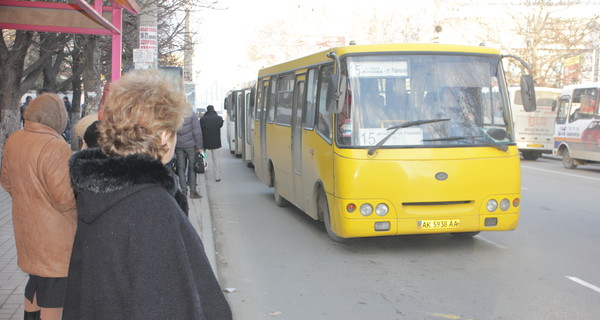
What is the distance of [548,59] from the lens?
36750 mm

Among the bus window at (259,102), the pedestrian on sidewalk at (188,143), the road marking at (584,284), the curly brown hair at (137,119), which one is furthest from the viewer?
the bus window at (259,102)

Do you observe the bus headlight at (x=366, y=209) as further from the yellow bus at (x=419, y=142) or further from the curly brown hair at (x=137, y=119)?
the curly brown hair at (x=137, y=119)

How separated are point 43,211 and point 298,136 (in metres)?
7.10

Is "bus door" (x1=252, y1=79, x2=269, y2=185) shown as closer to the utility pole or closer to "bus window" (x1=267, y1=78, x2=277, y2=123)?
"bus window" (x1=267, y1=78, x2=277, y2=123)

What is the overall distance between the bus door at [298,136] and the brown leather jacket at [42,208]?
683cm

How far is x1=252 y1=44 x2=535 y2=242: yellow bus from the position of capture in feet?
26.3

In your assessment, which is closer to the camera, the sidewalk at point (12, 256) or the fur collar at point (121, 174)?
the fur collar at point (121, 174)

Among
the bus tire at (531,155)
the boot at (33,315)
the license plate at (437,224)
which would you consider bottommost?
the bus tire at (531,155)

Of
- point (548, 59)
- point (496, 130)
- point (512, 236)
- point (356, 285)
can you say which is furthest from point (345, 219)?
point (548, 59)

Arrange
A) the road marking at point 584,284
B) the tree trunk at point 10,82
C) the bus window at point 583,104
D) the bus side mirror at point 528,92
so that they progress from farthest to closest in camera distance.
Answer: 1. the bus window at point 583,104
2. the tree trunk at point 10,82
3. the bus side mirror at point 528,92
4. the road marking at point 584,284

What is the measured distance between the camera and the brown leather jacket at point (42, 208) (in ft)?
12.0

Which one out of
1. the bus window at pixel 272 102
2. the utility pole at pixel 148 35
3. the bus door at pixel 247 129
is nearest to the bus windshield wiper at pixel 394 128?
the utility pole at pixel 148 35

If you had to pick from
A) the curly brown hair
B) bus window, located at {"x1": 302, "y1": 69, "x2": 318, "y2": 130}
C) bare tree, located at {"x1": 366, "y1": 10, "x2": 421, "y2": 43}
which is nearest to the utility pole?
bus window, located at {"x1": 302, "y1": 69, "x2": 318, "y2": 130}

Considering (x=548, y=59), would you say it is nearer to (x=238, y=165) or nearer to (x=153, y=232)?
(x=238, y=165)
